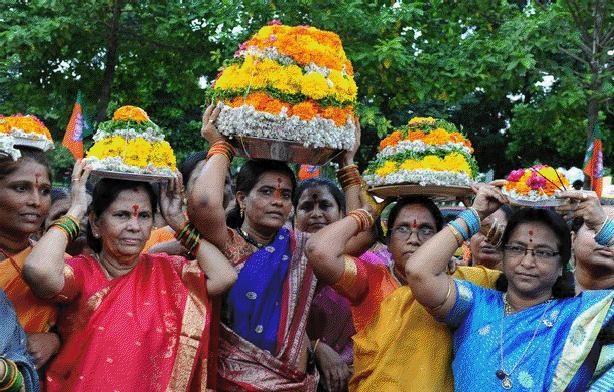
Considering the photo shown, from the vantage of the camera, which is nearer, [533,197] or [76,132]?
[533,197]

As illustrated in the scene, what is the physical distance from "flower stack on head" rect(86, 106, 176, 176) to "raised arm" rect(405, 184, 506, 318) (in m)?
1.32

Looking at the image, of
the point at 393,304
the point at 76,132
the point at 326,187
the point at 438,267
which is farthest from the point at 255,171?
the point at 76,132

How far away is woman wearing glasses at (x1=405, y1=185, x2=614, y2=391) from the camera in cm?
319

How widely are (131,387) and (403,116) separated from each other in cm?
1311

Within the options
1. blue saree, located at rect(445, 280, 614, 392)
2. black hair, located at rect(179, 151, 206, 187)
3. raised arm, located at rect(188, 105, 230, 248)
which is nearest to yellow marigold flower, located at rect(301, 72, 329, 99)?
raised arm, located at rect(188, 105, 230, 248)

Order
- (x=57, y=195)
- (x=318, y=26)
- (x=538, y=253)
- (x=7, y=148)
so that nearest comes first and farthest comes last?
1. (x=7, y=148)
2. (x=538, y=253)
3. (x=57, y=195)
4. (x=318, y=26)

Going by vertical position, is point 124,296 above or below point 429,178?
below

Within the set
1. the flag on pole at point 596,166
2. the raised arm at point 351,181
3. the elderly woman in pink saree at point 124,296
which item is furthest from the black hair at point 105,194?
the flag on pole at point 596,166

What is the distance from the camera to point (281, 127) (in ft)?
11.5

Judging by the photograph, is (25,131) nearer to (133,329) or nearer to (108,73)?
(133,329)

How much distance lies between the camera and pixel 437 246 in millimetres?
3420

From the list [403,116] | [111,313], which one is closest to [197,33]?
[111,313]

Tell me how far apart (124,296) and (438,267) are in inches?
58.8

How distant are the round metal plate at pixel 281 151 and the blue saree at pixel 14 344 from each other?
52.1 inches
